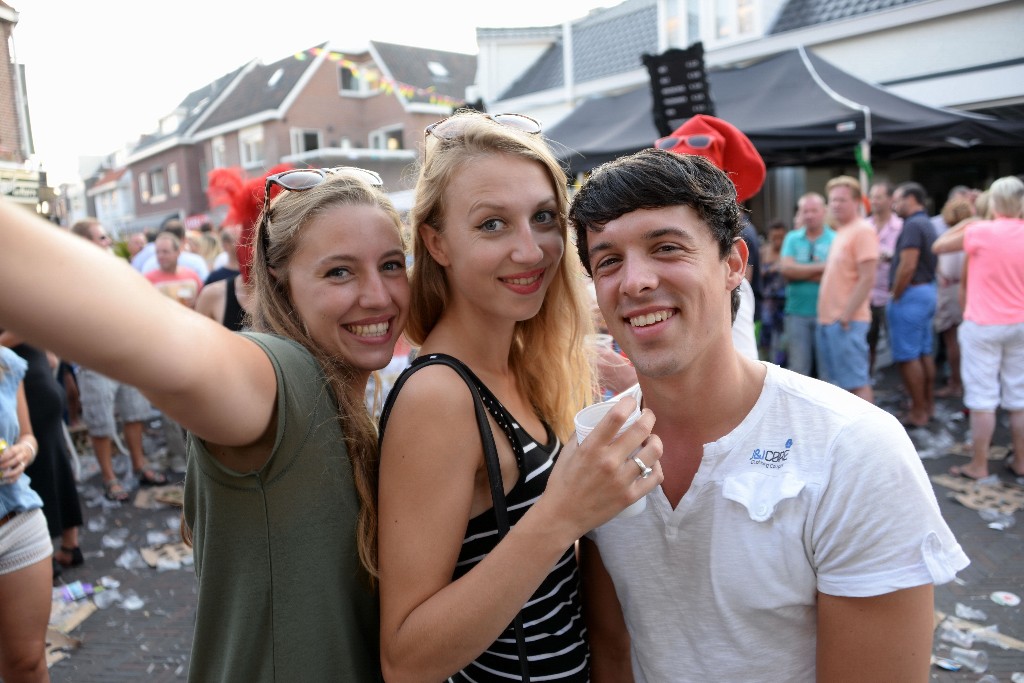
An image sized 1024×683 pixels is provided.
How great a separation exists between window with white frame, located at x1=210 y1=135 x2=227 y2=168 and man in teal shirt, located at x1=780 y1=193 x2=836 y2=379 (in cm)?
3074

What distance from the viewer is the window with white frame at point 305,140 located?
28719 millimetres

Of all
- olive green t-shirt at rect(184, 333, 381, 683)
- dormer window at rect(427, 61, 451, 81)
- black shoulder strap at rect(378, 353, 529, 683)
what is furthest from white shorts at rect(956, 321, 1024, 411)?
dormer window at rect(427, 61, 451, 81)

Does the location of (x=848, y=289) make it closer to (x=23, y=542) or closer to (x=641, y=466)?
(x=641, y=466)

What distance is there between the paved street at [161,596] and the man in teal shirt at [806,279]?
1.57 metres

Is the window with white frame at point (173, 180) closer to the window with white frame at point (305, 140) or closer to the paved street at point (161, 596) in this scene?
the window with white frame at point (305, 140)

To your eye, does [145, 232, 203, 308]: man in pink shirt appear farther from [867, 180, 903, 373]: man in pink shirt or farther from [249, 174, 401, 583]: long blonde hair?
[867, 180, 903, 373]: man in pink shirt

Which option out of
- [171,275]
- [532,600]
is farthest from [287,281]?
[171,275]

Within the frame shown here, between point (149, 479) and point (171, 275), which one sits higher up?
point (171, 275)

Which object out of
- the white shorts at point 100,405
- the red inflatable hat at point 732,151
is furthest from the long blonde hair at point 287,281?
the white shorts at point 100,405

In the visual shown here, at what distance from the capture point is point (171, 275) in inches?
277

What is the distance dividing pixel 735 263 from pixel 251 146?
32.7 m

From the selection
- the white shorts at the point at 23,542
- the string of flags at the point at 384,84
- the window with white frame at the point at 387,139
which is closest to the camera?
the white shorts at the point at 23,542

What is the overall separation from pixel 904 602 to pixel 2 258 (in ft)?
4.96

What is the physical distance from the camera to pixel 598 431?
49.6 inches
